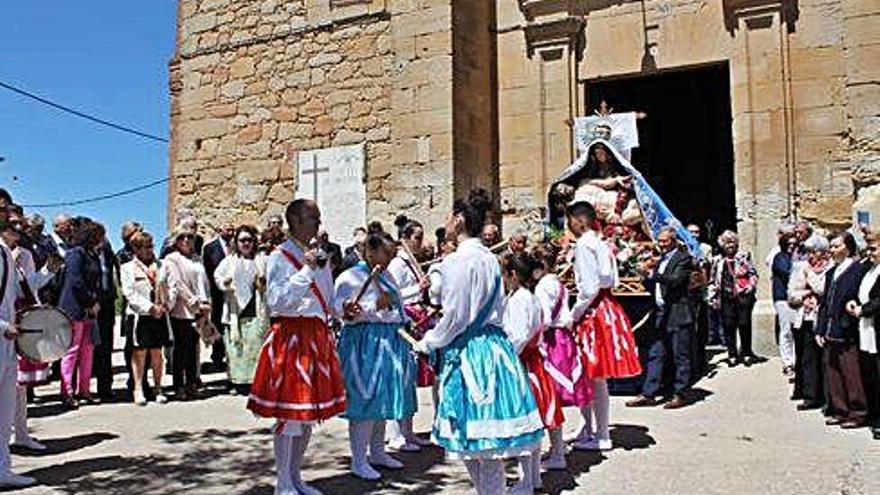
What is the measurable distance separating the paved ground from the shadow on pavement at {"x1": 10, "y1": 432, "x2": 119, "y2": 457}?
0.02 metres

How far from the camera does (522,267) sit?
4957 mm

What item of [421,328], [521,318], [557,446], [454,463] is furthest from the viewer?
[421,328]

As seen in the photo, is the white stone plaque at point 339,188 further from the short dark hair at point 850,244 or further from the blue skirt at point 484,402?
the blue skirt at point 484,402

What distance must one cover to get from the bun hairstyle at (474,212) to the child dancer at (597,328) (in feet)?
6.11

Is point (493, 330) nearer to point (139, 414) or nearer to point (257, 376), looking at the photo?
point (257, 376)

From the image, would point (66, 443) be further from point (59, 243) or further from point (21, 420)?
point (59, 243)

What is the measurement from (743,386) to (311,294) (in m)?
5.16

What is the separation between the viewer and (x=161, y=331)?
8039 mm

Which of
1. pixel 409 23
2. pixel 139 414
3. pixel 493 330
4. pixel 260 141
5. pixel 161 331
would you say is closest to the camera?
pixel 493 330

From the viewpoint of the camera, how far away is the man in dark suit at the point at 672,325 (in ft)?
24.8

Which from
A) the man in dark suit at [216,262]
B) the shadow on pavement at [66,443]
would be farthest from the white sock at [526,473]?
the man in dark suit at [216,262]

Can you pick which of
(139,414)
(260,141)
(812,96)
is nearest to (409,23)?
(260,141)

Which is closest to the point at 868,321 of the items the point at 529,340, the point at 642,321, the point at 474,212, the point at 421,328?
the point at 642,321

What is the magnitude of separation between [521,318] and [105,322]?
17.3 ft
